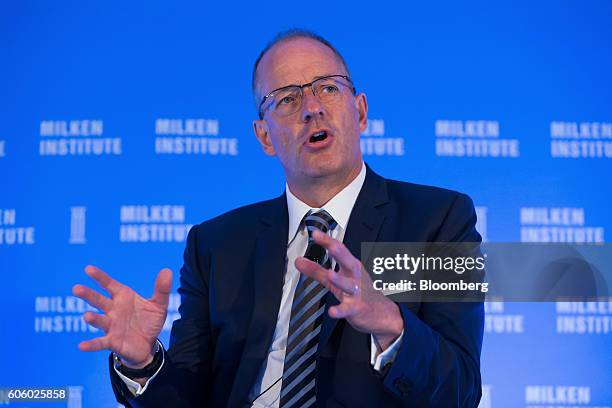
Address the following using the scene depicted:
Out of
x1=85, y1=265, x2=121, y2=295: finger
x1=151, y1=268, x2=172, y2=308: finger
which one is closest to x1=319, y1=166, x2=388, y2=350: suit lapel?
x1=151, y1=268, x2=172, y2=308: finger

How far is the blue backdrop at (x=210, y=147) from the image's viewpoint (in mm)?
2650

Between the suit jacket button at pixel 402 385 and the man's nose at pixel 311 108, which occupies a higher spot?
the man's nose at pixel 311 108

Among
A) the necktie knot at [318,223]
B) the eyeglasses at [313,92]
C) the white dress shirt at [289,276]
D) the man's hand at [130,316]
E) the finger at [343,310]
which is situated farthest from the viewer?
the eyeglasses at [313,92]

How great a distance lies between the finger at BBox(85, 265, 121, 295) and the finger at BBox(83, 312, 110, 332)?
66mm

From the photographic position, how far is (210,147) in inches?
110

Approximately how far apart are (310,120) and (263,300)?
0.52 metres

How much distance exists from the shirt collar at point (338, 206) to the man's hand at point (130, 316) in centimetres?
51

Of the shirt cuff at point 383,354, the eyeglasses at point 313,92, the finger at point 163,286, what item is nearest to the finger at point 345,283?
the shirt cuff at point 383,354

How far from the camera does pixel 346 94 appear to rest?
2078 millimetres

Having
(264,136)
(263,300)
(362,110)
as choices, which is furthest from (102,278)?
(362,110)

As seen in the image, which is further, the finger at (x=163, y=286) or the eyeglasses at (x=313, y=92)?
the eyeglasses at (x=313, y=92)

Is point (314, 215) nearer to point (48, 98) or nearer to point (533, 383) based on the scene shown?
point (533, 383)

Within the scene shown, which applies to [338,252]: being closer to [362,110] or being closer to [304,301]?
[304,301]

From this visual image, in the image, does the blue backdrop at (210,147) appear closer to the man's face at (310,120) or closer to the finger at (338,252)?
the man's face at (310,120)
